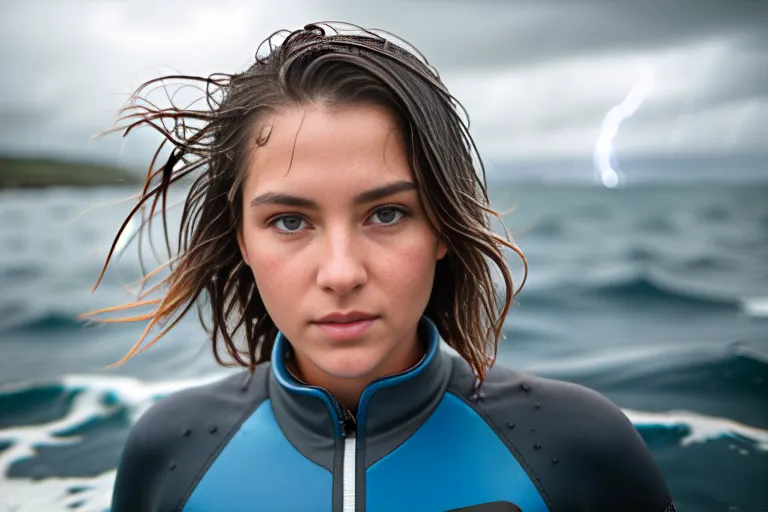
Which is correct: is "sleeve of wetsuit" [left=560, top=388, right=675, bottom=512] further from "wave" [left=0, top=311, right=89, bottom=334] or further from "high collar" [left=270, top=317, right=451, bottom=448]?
"wave" [left=0, top=311, right=89, bottom=334]

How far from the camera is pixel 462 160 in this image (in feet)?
6.81

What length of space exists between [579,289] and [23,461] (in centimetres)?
652

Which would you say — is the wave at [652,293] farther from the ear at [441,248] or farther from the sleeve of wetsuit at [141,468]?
the sleeve of wetsuit at [141,468]

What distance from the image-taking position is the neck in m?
2.07

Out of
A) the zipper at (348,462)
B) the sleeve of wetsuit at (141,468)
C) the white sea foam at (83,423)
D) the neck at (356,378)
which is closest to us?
the zipper at (348,462)

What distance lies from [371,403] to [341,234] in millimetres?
582

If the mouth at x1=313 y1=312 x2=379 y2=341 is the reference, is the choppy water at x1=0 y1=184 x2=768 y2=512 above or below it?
below

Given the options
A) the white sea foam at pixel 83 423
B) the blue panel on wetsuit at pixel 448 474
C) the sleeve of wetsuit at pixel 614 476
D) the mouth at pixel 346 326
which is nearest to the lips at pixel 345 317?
the mouth at pixel 346 326

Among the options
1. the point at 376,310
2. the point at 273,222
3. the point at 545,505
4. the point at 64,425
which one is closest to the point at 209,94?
the point at 273,222

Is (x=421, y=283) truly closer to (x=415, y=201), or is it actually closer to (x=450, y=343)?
(x=415, y=201)

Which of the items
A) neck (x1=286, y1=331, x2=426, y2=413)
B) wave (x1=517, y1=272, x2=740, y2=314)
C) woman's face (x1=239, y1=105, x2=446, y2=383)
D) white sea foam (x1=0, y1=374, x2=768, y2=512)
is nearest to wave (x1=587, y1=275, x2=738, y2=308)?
wave (x1=517, y1=272, x2=740, y2=314)

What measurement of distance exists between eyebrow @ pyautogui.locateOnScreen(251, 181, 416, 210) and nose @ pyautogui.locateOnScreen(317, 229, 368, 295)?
3.8 inches

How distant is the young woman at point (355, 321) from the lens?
1.75m

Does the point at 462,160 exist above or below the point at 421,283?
above
